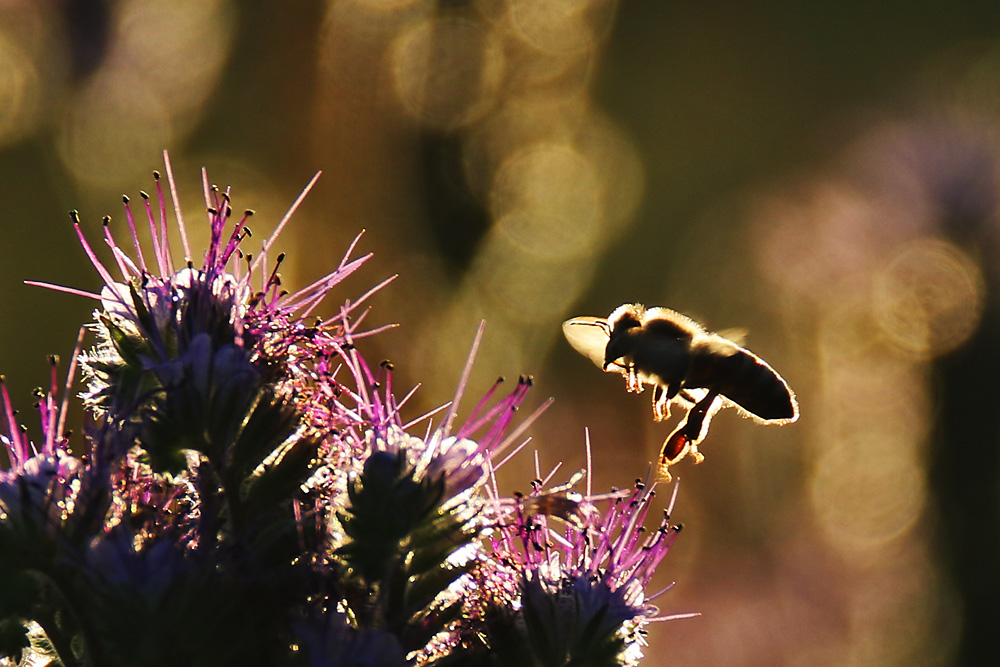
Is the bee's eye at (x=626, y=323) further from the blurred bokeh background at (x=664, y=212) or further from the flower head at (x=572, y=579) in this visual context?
the blurred bokeh background at (x=664, y=212)

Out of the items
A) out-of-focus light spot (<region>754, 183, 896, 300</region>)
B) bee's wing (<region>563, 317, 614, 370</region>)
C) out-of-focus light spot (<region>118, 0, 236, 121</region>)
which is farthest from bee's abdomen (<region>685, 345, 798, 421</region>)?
out-of-focus light spot (<region>118, 0, 236, 121</region>)

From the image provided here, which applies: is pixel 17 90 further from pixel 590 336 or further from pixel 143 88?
pixel 590 336

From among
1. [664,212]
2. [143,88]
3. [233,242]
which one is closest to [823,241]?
[664,212]

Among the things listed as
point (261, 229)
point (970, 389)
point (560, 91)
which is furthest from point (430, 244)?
point (970, 389)

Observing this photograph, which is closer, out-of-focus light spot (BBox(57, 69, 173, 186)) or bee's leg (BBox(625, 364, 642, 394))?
bee's leg (BBox(625, 364, 642, 394))

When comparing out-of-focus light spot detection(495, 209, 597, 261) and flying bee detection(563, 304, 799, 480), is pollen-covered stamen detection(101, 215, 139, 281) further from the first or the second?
out-of-focus light spot detection(495, 209, 597, 261)
